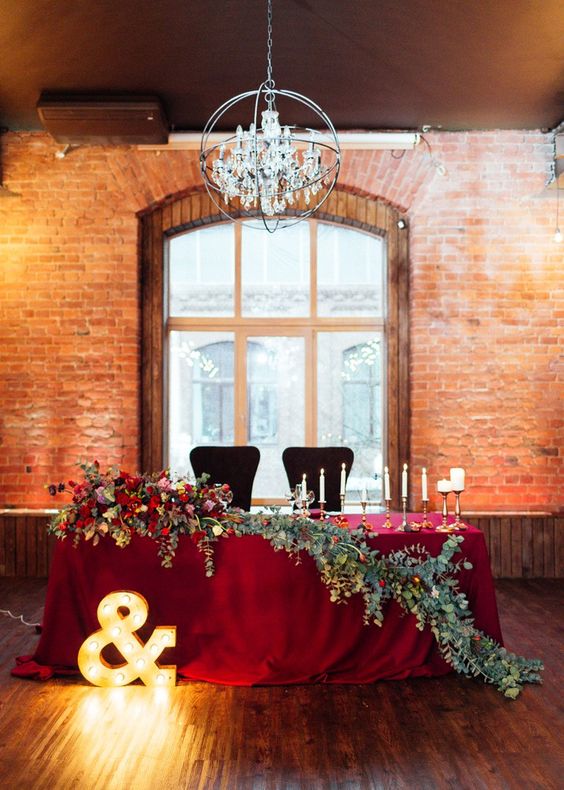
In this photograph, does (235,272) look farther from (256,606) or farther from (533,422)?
(256,606)

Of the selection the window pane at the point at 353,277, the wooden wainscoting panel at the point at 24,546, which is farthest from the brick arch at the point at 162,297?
the wooden wainscoting panel at the point at 24,546

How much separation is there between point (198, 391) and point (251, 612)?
123 inches

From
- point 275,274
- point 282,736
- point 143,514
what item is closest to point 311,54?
point 275,274

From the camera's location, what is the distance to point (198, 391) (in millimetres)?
6473

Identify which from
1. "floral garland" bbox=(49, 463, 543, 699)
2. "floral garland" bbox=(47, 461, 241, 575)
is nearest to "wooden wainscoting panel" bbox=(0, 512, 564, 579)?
"floral garland" bbox=(49, 463, 543, 699)

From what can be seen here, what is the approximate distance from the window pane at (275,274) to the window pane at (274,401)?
0.29 meters

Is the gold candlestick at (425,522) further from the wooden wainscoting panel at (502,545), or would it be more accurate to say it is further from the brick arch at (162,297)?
the brick arch at (162,297)

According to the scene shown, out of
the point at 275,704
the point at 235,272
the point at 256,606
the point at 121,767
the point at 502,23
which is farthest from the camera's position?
the point at 235,272

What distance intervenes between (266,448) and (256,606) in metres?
2.86

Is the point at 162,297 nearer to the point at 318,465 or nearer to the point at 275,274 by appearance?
the point at 275,274

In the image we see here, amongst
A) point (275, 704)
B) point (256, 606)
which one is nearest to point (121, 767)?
point (275, 704)

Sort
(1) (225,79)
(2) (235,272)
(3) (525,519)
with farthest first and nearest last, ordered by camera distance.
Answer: (2) (235,272) < (3) (525,519) < (1) (225,79)

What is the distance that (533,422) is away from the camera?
6.06 m

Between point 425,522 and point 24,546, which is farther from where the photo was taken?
point 24,546
